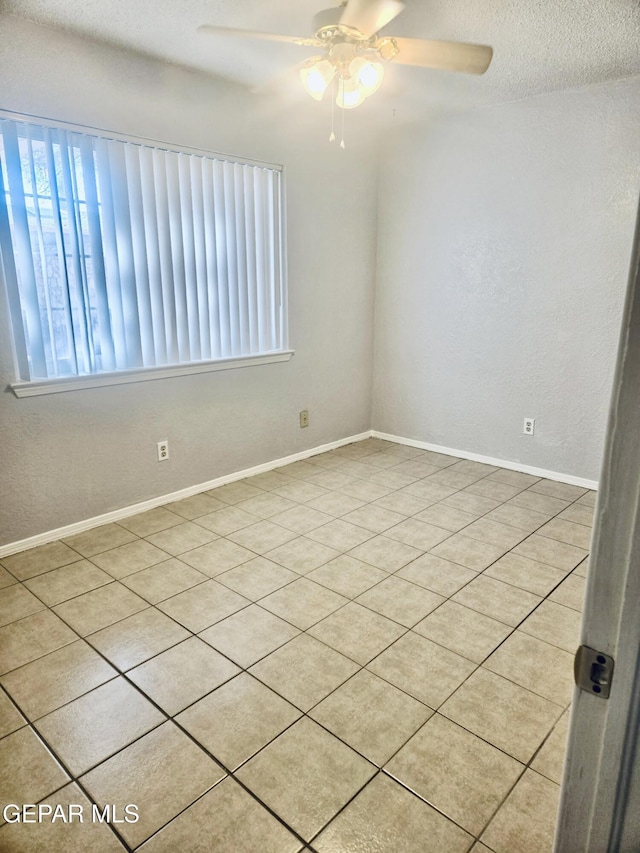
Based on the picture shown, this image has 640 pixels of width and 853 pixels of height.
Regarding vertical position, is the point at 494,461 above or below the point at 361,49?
below

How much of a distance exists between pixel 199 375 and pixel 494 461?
88.1 inches

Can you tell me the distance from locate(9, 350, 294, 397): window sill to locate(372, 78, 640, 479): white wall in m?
1.19

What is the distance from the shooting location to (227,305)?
3.44 meters

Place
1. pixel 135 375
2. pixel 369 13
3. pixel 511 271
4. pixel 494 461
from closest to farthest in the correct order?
pixel 369 13
pixel 135 375
pixel 511 271
pixel 494 461

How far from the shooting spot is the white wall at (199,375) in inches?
103

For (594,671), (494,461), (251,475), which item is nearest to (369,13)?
(594,671)

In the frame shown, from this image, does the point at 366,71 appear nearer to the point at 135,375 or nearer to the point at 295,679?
the point at 135,375

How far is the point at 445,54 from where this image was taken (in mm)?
2020

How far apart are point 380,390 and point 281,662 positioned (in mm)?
3007

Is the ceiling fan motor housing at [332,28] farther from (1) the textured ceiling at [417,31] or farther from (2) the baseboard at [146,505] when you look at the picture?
(2) the baseboard at [146,505]

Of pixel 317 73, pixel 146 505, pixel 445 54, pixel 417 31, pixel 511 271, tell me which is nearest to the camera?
pixel 445 54

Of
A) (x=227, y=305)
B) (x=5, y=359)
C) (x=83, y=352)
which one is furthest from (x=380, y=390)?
(x=5, y=359)

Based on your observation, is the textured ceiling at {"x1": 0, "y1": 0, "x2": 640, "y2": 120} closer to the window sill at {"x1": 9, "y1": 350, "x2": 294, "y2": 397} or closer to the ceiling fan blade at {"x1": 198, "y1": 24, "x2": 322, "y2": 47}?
the ceiling fan blade at {"x1": 198, "y1": 24, "x2": 322, "y2": 47}

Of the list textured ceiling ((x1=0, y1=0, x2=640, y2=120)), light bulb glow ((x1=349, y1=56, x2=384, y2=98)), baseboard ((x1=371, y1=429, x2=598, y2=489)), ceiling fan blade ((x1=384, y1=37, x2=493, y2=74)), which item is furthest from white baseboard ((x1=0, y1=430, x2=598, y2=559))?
ceiling fan blade ((x1=384, y1=37, x2=493, y2=74))
